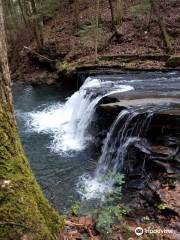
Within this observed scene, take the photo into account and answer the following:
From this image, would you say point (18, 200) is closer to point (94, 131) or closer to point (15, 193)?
point (15, 193)

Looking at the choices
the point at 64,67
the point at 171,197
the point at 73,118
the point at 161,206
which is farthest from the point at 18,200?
the point at 64,67

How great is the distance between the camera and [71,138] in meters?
11.7

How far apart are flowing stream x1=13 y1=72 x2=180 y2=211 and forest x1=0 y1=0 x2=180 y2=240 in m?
0.03

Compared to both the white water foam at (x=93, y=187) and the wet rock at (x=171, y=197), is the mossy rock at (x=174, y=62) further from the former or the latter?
the wet rock at (x=171, y=197)

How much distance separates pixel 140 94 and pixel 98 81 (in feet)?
13.0

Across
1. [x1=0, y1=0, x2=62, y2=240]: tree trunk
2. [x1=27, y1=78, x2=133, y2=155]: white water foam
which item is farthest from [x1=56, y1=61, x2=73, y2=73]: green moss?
[x1=0, y1=0, x2=62, y2=240]: tree trunk

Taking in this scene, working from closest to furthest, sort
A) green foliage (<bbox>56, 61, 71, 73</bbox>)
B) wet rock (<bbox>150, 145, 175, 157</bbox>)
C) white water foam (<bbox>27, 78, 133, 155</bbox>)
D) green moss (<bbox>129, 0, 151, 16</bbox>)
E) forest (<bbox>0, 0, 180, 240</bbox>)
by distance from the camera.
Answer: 1. forest (<bbox>0, 0, 180, 240</bbox>)
2. wet rock (<bbox>150, 145, 175, 157</bbox>)
3. white water foam (<bbox>27, 78, 133, 155</bbox>)
4. green foliage (<bbox>56, 61, 71, 73</bbox>)
5. green moss (<bbox>129, 0, 151, 16</bbox>)

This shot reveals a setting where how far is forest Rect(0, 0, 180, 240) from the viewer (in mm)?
3131

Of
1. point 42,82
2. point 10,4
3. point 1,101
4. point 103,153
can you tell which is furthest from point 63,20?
point 1,101

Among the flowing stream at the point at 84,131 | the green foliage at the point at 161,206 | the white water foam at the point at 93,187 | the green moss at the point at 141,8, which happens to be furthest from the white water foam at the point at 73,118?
the green moss at the point at 141,8

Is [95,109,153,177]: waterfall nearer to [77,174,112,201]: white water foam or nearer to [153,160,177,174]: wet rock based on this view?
[77,174,112,201]: white water foam

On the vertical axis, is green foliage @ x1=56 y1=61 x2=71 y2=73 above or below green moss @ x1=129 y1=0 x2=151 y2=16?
below

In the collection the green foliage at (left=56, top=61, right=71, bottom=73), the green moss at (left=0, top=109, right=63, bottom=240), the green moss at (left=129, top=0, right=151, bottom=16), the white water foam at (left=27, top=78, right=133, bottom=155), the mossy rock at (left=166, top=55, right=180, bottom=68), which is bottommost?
the white water foam at (left=27, top=78, right=133, bottom=155)

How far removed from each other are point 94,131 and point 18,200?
8.56 meters
